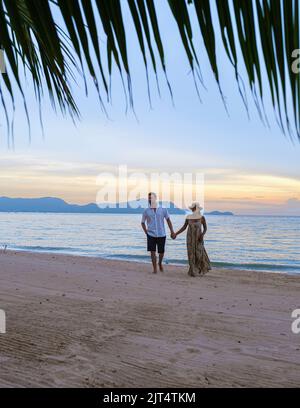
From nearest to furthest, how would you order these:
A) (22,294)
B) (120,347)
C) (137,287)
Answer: (120,347) → (22,294) → (137,287)

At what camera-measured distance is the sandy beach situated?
12.4ft

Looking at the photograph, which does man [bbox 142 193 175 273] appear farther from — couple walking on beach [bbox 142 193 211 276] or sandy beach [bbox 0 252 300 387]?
sandy beach [bbox 0 252 300 387]

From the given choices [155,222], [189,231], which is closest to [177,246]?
[155,222]

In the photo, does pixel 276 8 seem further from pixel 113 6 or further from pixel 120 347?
pixel 120 347

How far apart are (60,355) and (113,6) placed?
410 cm

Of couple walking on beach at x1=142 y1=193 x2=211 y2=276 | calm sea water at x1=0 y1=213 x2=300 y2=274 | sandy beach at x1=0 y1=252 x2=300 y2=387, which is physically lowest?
calm sea water at x1=0 y1=213 x2=300 y2=274

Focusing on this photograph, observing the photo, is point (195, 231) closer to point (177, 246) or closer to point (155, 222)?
point (155, 222)

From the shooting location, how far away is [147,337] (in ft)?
16.3

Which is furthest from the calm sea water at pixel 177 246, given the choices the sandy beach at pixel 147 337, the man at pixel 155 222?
the sandy beach at pixel 147 337

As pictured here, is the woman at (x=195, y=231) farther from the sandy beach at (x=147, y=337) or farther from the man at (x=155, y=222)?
the sandy beach at (x=147, y=337)

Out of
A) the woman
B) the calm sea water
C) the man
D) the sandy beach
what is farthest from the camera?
the calm sea water

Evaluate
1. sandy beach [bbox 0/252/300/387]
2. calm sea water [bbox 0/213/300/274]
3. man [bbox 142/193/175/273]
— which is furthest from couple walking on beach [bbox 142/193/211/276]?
calm sea water [bbox 0/213/300/274]

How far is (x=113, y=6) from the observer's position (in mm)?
692
